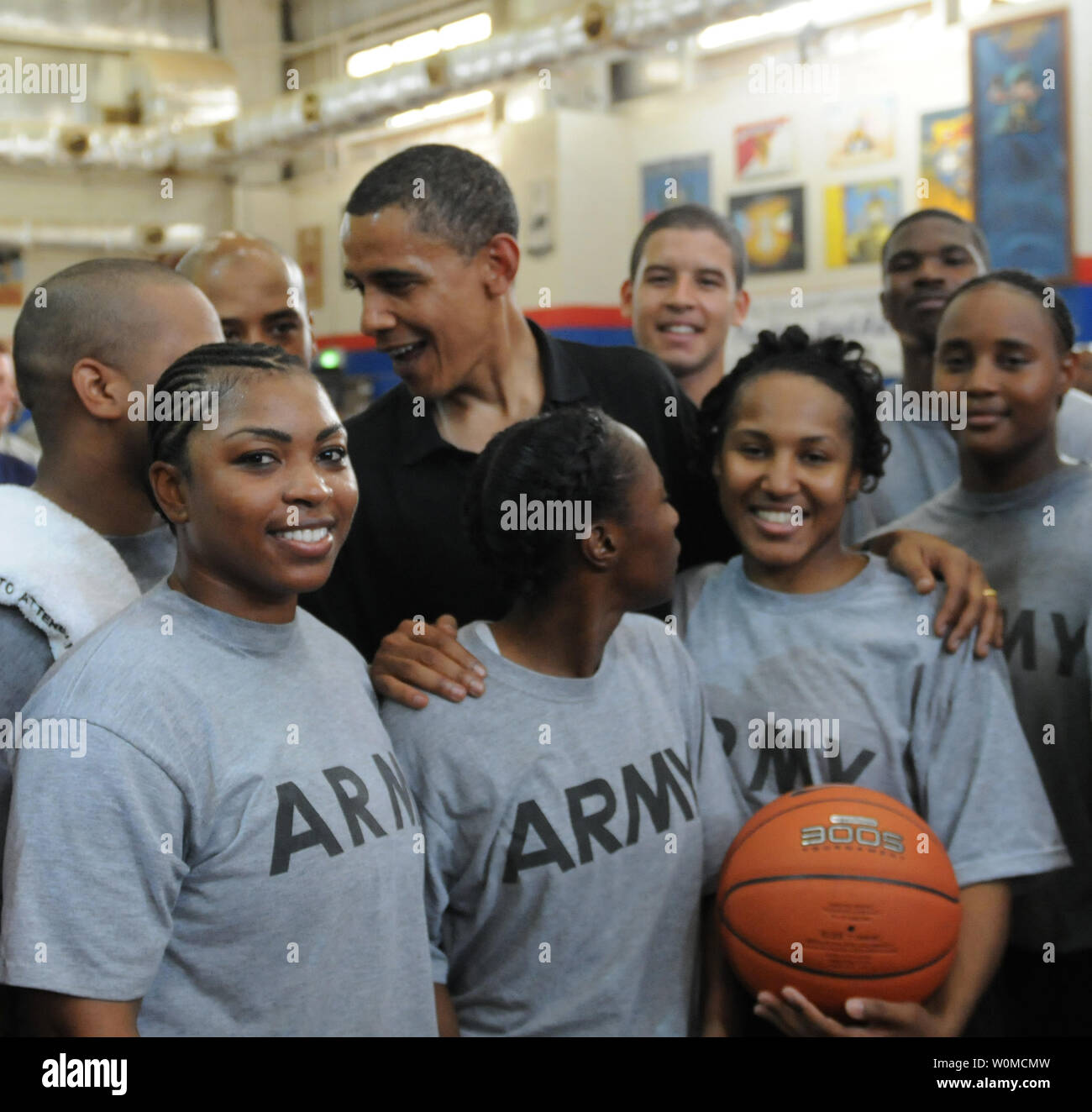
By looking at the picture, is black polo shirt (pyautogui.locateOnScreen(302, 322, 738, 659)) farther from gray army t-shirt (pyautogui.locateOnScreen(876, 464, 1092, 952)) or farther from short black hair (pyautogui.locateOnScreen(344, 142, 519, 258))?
gray army t-shirt (pyautogui.locateOnScreen(876, 464, 1092, 952))

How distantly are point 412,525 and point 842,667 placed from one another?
82 centimetres

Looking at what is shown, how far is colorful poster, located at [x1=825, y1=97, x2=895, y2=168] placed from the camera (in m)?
8.24

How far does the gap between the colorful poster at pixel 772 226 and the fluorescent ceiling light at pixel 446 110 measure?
122 inches

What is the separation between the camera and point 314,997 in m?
1.59

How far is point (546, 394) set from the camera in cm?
256

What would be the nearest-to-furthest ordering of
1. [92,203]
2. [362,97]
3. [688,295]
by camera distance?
[688,295], [362,97], [92,203]

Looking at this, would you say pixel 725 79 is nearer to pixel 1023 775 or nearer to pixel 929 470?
pixel 929 470

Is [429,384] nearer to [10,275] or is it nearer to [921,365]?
[921,365]

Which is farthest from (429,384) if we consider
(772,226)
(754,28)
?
(754,28)

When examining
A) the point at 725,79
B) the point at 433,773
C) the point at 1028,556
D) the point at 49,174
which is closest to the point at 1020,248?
the point at 725,79

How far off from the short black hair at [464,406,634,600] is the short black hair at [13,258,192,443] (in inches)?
23.4

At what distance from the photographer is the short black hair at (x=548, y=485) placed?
6.47ft

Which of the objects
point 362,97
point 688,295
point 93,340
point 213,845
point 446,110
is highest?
point 446,110
